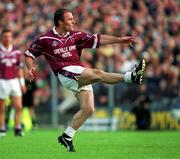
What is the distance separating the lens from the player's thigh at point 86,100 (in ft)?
39.3

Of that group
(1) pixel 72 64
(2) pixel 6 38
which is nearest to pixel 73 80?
(1) pixel 72 64

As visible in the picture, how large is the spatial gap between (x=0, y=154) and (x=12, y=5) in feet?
58.7

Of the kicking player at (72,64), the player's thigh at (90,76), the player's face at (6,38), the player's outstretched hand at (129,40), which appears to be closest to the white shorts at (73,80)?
the kicking player at (72,64)

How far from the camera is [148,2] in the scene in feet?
86.9

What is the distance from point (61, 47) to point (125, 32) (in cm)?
1368

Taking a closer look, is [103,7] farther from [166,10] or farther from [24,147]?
[24,147]

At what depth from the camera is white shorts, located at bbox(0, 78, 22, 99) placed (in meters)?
18.1

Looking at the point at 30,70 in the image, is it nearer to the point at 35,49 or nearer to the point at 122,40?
the point at 35,49

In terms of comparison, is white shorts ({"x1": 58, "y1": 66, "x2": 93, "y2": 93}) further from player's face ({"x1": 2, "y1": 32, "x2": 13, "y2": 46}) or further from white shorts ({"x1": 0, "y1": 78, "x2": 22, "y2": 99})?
white shorts ({"x1": 0, "y1": 78, "x2": 22, "y2": 99})

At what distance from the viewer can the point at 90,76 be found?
11.8 metres

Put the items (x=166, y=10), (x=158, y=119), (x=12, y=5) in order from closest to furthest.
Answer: (x=158, y=119), (x=166, y=10), (x=12, y=5)

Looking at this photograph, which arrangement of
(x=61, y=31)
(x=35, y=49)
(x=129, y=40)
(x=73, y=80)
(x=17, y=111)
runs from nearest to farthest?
(x=73, y=80) → (x=129, y=40) → (x=61, y=31) → (x=35, y=49) → (x=17, y=111)

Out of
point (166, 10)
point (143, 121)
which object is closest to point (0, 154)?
point (143, 121)

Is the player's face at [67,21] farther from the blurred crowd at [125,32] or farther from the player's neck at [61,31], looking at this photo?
the blurred crowd at [125,32]
